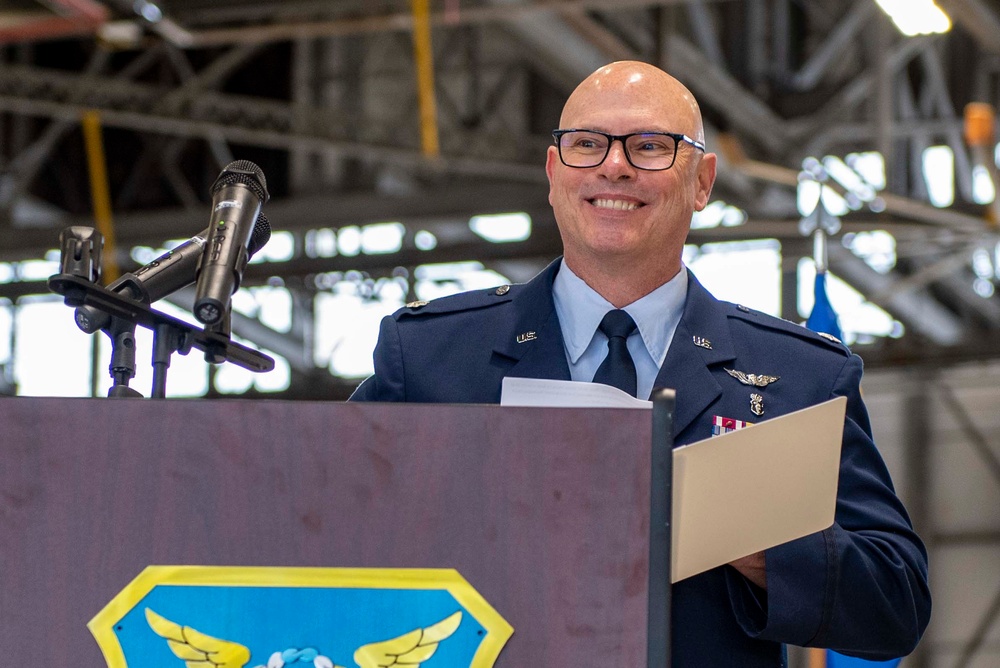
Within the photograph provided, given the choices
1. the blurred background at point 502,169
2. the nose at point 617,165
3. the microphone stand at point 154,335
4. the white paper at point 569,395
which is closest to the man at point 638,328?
the nose at point 617,165

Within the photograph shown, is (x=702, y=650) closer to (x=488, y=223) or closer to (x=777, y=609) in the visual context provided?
→ (x=777, y=609)

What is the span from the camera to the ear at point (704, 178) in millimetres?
2244

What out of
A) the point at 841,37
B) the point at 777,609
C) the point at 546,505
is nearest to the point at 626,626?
the point at 546,505

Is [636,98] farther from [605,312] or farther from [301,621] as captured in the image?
[301,621]

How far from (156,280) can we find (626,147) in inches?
27.7

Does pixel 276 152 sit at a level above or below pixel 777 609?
above

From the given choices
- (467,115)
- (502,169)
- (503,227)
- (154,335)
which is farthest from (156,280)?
(503,227)

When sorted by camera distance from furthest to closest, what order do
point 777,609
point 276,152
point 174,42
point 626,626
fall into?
point 276,152, point 174,42, point 777,609, point 626,626

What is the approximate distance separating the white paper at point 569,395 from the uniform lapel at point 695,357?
1.41ft

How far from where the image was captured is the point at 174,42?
743cm

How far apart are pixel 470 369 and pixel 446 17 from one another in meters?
5.62

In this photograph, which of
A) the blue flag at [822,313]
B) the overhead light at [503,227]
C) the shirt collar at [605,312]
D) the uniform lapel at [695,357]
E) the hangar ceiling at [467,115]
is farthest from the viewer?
the overhead light at [503,227]

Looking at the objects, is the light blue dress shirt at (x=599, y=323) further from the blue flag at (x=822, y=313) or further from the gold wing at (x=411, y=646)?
the blue flag at (x=822, y=313)

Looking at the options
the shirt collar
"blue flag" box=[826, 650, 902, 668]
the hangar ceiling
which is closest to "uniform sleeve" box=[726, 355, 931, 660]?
the shirt collar
